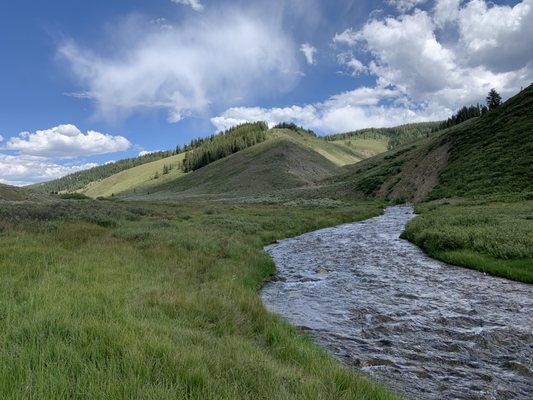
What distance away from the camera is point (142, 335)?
18.9ft

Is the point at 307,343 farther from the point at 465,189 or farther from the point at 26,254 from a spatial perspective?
the point at 465,189

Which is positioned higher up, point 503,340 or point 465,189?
point 465,189

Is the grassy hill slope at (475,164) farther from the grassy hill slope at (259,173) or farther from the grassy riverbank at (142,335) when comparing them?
the grassy hill slope at (259,173)

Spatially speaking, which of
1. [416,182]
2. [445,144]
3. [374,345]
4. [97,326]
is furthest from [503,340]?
[445,144]

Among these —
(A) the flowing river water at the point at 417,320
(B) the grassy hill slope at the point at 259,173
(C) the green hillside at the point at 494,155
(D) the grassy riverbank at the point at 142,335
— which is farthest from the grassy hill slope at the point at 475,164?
(B) the grassy hill slope at the point at 259,173

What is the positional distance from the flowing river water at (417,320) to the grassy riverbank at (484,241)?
25.4 inches

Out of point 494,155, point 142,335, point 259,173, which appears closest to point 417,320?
point 142,335

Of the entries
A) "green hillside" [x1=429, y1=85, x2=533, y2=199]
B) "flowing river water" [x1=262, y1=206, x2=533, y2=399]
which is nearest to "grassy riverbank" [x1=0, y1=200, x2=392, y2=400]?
"flowing river water" [x1=262, y1=206, x2=533, y2=399]

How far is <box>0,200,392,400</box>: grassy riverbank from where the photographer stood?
4.40 metres

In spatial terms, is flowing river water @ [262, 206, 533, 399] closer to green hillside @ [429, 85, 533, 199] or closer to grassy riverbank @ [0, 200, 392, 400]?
grassy riverbank @ [0, 200, 392, 400]

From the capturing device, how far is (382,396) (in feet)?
17.0

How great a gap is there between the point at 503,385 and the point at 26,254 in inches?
510

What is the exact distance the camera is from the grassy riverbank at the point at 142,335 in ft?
14.4

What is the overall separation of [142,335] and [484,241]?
15827mm
